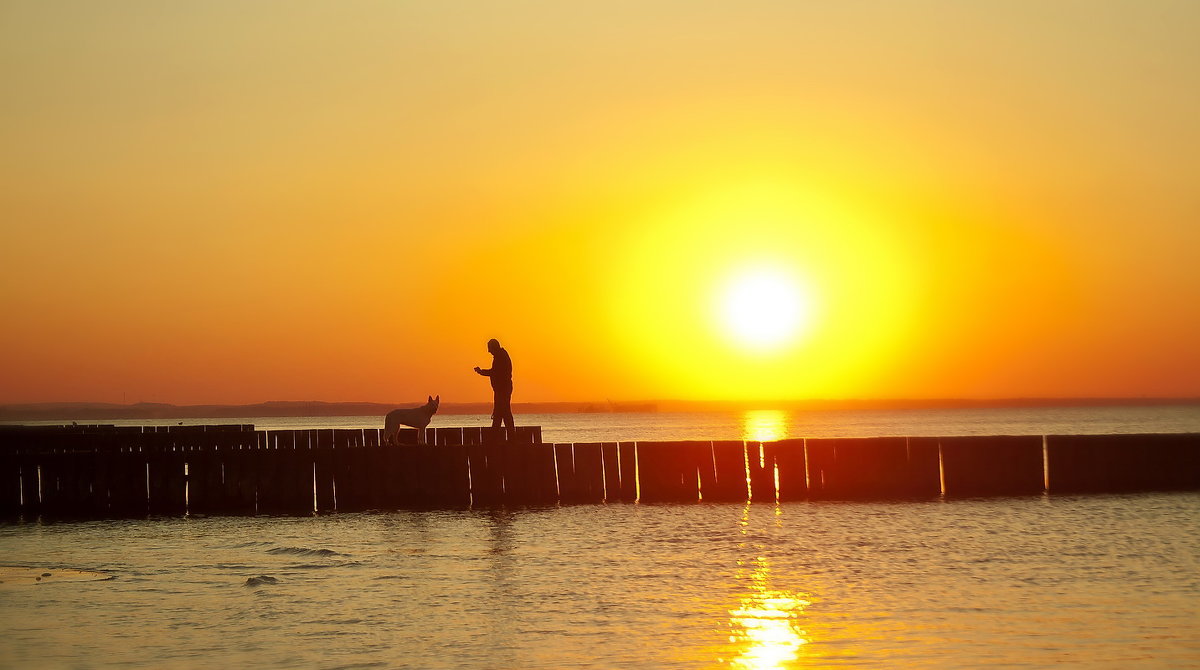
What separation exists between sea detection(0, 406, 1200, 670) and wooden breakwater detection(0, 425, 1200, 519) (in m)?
0.67

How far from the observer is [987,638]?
10461 millimetres

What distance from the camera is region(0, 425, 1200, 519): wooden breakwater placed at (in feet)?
70.3

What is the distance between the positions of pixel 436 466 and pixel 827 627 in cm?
1221

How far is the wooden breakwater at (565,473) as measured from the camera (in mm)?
21422

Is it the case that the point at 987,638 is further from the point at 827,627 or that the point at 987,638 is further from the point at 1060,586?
the point at 1060,586

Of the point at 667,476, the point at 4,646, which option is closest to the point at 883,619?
the point at 4,646

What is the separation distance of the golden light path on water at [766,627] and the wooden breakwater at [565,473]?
8420 millimetres

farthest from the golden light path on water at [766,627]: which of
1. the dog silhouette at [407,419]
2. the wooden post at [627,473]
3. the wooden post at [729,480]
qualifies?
the dog silhouette at [407,419]

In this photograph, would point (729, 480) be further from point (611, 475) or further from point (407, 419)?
point (407, 419)

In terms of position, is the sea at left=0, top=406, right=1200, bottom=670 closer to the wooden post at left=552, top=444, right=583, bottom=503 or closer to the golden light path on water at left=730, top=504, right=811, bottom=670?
the golden light path on water at left=730, top=504, right=811, bottom=670

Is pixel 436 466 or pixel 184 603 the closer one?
pixel 184 603

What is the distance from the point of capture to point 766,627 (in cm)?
1099

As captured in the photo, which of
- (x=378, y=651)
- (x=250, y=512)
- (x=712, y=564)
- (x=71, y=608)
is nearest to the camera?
(x=378, y=651)

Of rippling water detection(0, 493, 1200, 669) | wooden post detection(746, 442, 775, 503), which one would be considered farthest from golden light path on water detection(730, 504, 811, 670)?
wooden post detection(746, 442, 775, 503)
